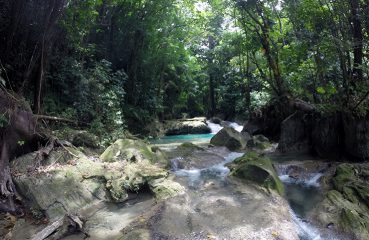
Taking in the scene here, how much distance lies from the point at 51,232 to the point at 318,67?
345 inches

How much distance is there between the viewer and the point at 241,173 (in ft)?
25.7

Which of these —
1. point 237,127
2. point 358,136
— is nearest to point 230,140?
point 358,136

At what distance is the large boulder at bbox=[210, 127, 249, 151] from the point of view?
1287 cm

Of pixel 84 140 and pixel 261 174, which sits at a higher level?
pixel 84 140

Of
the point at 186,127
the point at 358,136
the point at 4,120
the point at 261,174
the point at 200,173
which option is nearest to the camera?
the point at 4,120

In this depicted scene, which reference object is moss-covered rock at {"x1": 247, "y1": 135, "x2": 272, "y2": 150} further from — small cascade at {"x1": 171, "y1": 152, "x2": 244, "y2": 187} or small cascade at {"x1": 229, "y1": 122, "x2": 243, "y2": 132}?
small cascade at {"x1": 229, "y1": 122, "x2": 243, "y2": 132}

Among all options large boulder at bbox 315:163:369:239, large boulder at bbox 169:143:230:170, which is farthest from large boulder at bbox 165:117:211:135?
A: large boulder at bbox 315:163:369:239

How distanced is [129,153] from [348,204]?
5.47 m

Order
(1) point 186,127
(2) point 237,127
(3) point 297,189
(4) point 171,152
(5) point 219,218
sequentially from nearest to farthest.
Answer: (5) point 219,218 → (3) point 297,189 → (4) point 171,152 → (1) point 186,127 → (2) point 237,127

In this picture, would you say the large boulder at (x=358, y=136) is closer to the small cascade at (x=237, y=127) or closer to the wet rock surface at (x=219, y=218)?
the wet rock surface at (x=219, y=218)

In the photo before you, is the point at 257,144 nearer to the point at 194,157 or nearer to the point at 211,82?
the point at 194,157

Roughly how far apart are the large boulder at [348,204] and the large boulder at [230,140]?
5.37 m

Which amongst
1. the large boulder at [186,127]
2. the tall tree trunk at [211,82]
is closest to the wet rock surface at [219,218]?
the large boulder at [186,127]

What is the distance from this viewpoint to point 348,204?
19.9 ft
